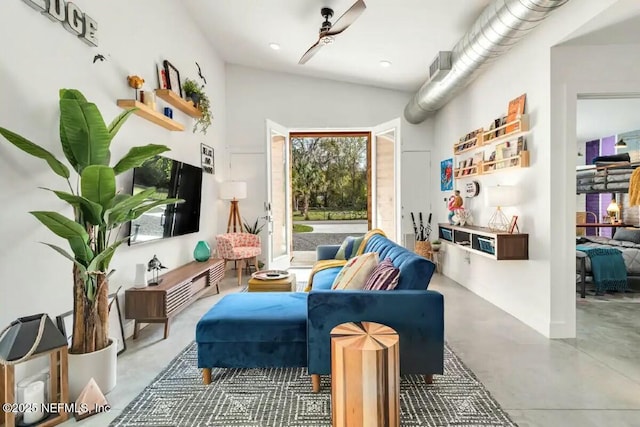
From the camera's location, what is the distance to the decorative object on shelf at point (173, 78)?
12.6 feet

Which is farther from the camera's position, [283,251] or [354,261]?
[283,251]

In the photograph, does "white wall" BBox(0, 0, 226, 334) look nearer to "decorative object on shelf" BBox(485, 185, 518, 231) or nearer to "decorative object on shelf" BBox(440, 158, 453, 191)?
"decorative object on shelf" BBox(485, 185, 518, 231)

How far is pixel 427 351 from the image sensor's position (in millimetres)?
2180

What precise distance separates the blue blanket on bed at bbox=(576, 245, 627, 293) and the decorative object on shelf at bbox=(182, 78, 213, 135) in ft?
17.2

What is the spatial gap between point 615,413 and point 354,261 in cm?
172

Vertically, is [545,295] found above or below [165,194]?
below

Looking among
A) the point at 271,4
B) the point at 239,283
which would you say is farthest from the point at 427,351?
the point at 271,4

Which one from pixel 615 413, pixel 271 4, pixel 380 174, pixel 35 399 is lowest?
pixel 615 413

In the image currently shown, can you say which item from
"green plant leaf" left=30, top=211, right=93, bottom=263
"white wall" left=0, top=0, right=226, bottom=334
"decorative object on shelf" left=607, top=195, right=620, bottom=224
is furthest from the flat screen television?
"decorative object on shelf" left=607, top=195, right=620, bottom=224

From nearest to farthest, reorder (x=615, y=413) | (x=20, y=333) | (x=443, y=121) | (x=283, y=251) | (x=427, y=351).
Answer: (x=20, y=333)
(x=615, y=413)
(x=427, y=351)
(x=443, y=121)
(x=283, y=251)

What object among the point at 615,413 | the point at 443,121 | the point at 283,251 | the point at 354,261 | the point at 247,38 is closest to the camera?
the point at 615,413

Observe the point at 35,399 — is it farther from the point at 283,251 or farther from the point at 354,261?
the point at 283,251

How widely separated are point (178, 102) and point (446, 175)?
3996mm

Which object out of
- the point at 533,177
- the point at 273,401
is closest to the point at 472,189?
the point at 533,177
